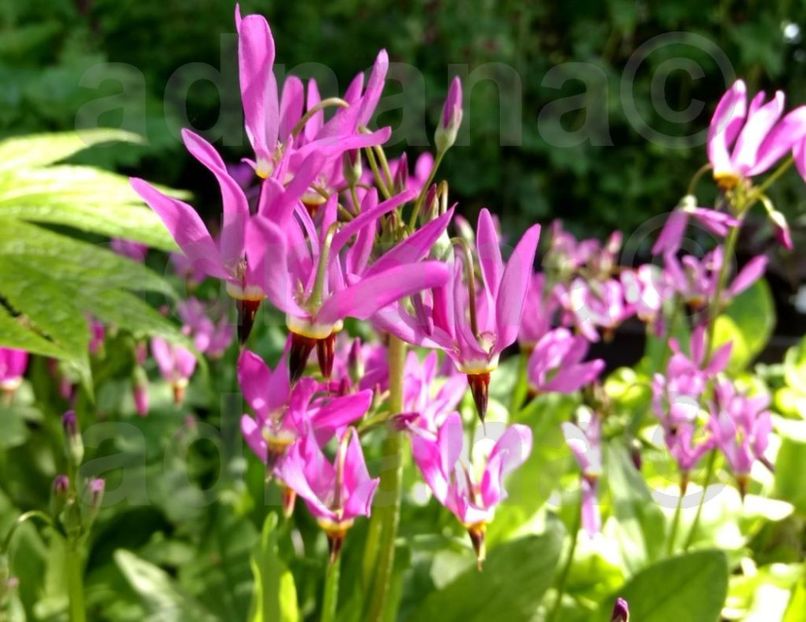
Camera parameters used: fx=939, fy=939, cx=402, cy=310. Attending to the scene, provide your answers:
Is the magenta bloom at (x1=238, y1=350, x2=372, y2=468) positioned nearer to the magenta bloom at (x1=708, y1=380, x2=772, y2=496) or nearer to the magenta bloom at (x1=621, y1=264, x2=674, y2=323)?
the magenta bloom at (x1=708, y1=380, x2=772, y2=496)

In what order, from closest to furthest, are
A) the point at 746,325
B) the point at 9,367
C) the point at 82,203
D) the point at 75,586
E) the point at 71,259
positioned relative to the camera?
the point at 75,586 < the point at 71,259 < the point at 82,203 < the point at 9,367 < the point at 746,325

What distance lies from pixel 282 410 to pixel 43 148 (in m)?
0.53

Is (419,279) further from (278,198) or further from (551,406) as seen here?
(551,406)

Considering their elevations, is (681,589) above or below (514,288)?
below

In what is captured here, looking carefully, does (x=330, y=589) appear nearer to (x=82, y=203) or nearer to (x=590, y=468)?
(x=590, y=468)

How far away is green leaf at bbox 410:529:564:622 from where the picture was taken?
2.72 ft

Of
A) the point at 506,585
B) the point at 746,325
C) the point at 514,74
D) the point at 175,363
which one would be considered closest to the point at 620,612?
the point at 506,585

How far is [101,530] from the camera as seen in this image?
1176 mm

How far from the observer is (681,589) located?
2.70 ft

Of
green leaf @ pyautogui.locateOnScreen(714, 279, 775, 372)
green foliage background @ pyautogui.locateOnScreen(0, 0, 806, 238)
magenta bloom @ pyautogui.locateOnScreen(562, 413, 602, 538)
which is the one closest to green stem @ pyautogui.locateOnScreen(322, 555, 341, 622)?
magenta bloom @ pyautogui.locateOnScreen(562, 413, 602, 538)

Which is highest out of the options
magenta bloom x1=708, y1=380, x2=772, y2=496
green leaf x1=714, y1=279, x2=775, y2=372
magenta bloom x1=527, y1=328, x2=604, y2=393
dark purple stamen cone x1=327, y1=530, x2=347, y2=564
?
dark purple stamen cone x1=327, y1=530, x2=347, y2=564

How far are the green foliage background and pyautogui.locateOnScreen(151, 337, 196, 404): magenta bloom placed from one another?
1.54m

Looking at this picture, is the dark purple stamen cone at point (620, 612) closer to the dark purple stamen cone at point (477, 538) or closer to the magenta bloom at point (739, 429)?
the dark purple stamen cone at point (477, 538)

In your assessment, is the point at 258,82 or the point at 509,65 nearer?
the point at 258,82
